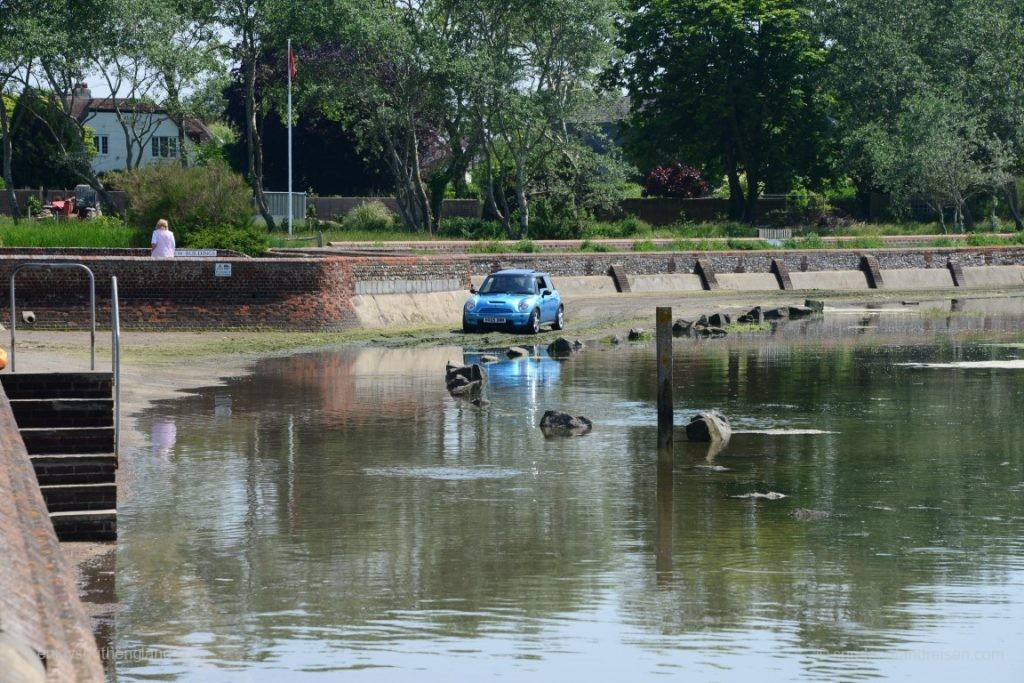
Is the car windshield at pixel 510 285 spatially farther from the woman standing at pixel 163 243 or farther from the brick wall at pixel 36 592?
the brick wall at pixel 36 592

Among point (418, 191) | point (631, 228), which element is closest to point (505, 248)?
point (418, 191)

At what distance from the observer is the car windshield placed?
3322cm

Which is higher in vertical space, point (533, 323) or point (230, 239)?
point (230, 239)

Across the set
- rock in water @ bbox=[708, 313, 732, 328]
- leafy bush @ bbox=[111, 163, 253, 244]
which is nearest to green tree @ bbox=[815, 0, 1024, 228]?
rock in water @ bbox=[708, 313, 732, 328]

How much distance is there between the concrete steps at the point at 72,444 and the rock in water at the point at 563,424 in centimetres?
694

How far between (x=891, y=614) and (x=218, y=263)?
2158 cm

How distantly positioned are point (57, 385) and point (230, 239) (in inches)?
Answer: 885

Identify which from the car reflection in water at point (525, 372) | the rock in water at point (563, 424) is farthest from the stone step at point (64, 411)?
the car reflection in water at point (525, 372)

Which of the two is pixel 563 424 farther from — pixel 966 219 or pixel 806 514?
pixel 966 219

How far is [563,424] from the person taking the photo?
19000 mm

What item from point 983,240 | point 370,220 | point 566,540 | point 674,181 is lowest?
point 566,540

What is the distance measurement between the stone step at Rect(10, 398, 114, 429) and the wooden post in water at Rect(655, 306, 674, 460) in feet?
21.2

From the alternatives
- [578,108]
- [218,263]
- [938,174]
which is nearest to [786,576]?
[218,263]

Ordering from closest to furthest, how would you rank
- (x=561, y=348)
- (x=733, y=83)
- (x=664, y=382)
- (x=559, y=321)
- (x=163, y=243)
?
(x=664, y=382), (x=561, y=348), (x=163, y=243), (x=559, y=321), (x=733, y=83)
